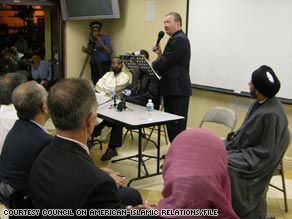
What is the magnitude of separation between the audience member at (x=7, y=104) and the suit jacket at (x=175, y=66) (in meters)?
1.70

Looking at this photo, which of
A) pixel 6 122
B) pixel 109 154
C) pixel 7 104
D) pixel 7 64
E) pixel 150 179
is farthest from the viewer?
pixel 7 64

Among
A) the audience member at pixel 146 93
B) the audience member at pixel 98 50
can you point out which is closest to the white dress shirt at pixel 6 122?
the audience member at pixel 146 93

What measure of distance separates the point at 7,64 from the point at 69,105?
5985mm

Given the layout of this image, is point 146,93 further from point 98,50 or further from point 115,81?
point 98,50

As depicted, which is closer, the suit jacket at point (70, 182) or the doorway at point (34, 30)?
the suit jacket at point (70, 182)

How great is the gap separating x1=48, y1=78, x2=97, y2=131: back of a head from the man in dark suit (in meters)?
2.50

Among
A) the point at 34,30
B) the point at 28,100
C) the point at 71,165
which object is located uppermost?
the point at 34,30

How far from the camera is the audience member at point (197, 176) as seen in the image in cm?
140

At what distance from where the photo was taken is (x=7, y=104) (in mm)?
2531

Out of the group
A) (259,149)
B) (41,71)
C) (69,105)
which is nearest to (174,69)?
(259,149)

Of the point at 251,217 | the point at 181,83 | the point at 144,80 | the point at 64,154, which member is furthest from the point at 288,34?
the point at 64,154

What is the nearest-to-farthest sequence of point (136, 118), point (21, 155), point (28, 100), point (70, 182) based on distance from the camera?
point (70, 182), point (21, 155), point (28, 100), point (136, 118)

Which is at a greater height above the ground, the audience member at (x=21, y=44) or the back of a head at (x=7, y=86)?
the audience member at (x=21, y=44)

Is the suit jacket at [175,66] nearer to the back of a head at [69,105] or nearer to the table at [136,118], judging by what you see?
the table at [136,118]
